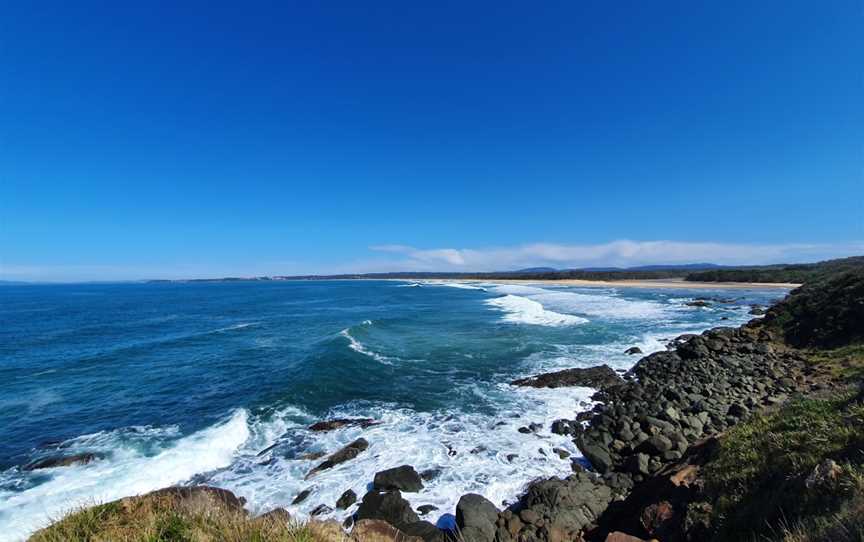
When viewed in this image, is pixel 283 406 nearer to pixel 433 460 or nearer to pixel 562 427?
pixel 433 460

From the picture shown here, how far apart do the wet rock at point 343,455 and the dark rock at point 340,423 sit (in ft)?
5.02

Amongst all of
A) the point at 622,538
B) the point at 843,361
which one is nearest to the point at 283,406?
the point at 622,538

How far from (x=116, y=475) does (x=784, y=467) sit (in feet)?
54.1

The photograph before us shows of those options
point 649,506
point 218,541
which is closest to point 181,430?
point 218,541

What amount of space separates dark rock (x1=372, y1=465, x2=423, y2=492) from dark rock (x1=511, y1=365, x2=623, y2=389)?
9023 mm

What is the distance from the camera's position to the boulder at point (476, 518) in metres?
7.44

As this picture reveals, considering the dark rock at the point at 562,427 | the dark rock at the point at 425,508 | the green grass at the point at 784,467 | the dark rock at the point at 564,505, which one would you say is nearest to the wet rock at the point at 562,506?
the dark rock at the point at 564,505

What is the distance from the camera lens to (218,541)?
4297 millimetres

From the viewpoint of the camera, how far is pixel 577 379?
57.8 feet

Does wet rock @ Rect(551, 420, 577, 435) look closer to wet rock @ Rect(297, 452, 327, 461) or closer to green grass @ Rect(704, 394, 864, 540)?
green grass @ Rect(704, 394, 864, 540)

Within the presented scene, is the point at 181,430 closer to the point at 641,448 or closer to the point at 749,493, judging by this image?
the point at 641,448

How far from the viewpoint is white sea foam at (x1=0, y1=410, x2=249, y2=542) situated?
910 centimetres

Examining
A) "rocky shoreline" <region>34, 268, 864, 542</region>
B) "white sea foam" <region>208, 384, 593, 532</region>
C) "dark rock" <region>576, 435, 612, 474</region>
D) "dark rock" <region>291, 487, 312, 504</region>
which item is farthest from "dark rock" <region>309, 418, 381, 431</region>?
"dark rock" <region>576, 435, 612, 474</region>

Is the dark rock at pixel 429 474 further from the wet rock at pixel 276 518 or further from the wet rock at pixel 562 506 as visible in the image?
the wet rock at pixel 276 518
